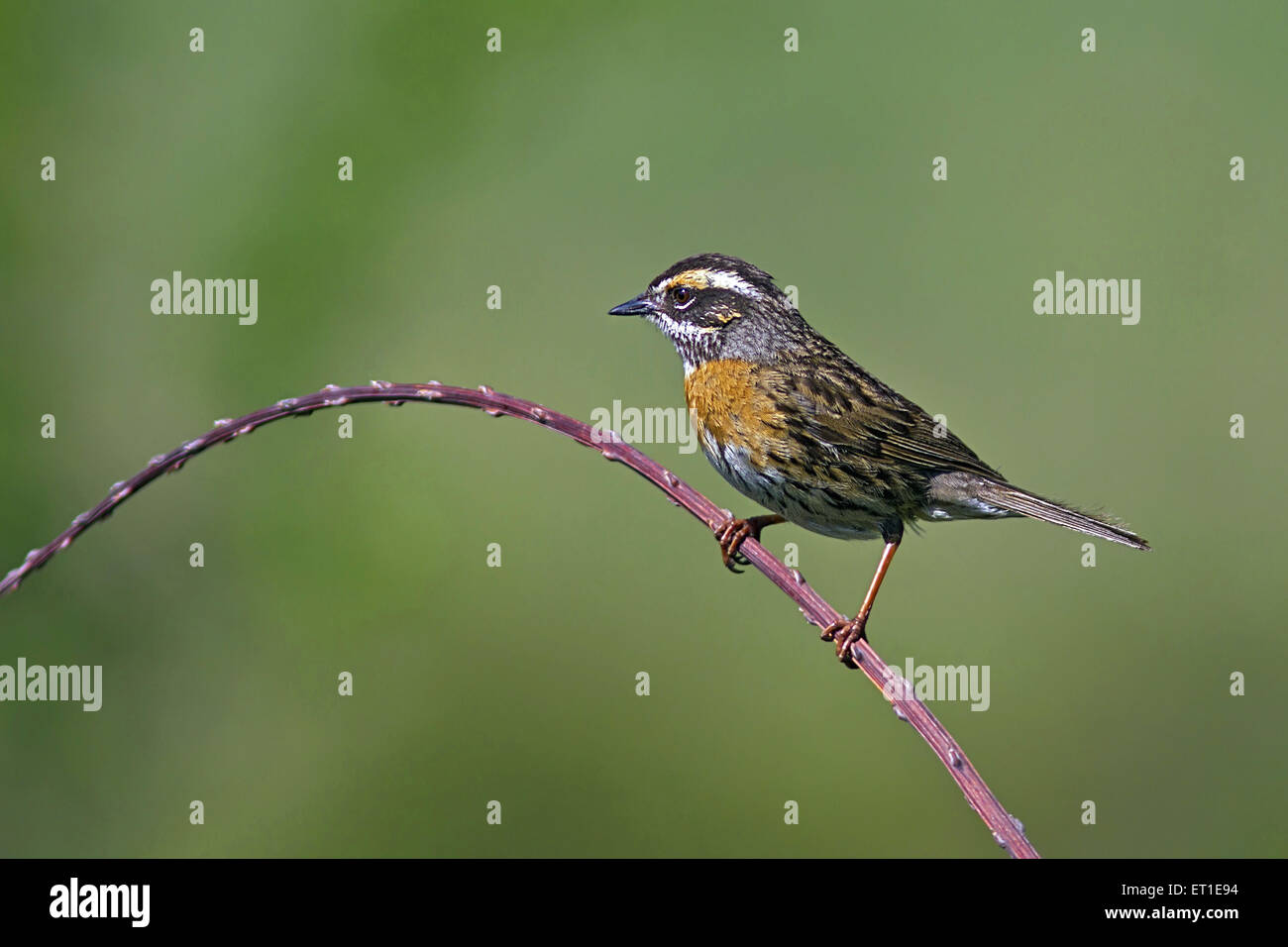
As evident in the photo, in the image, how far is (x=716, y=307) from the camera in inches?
225

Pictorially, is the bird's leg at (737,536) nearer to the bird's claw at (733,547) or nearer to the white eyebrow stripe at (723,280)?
the bird's claw at (733,547)

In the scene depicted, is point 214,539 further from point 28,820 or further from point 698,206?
point 698,206

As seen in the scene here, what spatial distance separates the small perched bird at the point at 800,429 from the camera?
5324mm

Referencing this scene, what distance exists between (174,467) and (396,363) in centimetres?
776

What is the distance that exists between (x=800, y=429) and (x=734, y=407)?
30cm

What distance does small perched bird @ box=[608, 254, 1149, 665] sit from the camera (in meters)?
5.32
